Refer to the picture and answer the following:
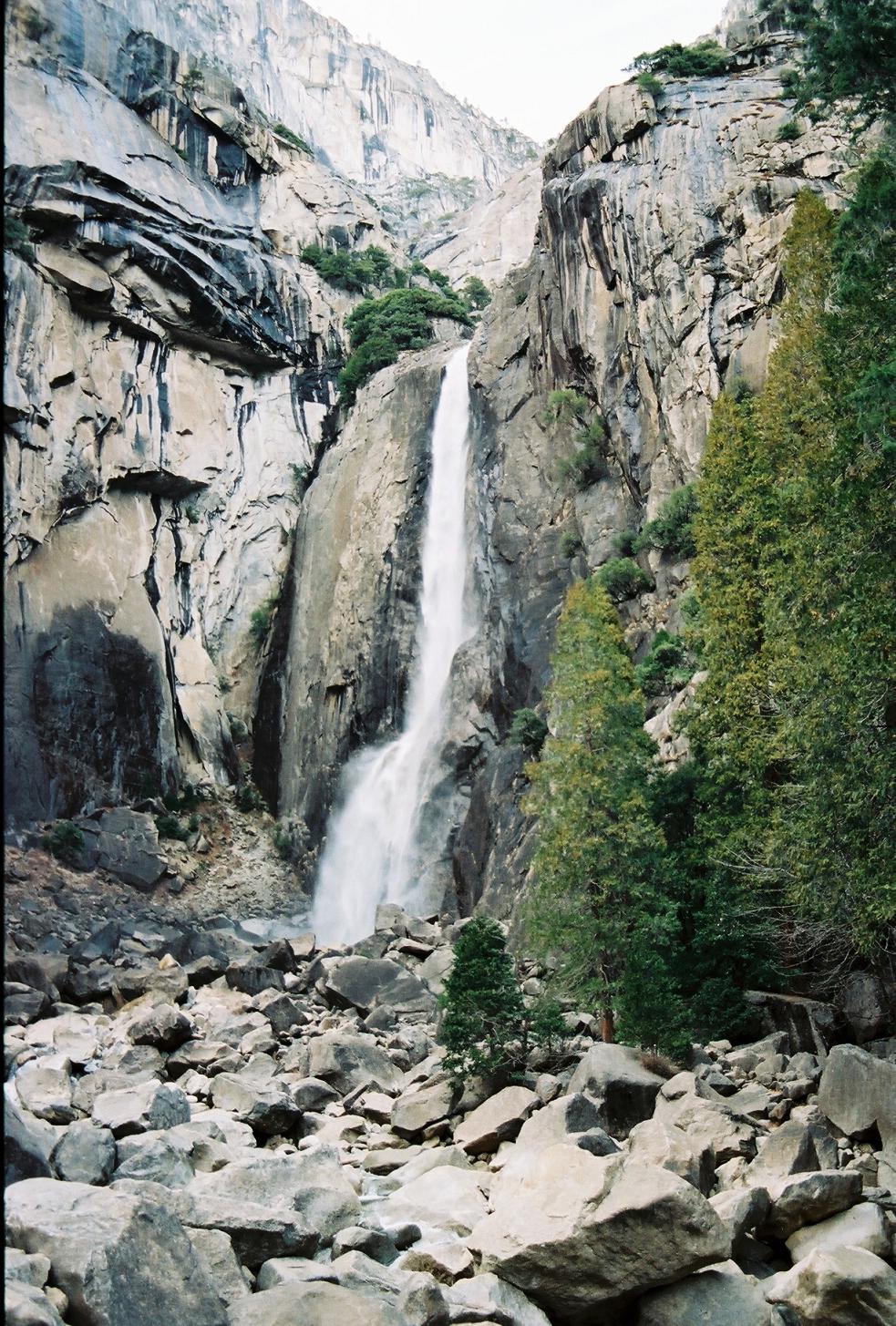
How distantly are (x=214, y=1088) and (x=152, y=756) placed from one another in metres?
26.9

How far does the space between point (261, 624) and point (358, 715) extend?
28.4 ft

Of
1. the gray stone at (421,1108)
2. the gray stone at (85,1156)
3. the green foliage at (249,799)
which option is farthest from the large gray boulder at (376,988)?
the green foliage at (249,799)

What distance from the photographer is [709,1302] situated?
7582mm

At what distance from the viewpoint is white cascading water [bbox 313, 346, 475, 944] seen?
1372 inches

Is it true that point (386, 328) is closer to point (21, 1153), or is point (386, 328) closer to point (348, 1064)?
point (348, 1064)

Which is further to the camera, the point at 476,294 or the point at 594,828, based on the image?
the point at 476,294

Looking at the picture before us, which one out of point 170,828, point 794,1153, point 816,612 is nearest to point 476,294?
point 170,828

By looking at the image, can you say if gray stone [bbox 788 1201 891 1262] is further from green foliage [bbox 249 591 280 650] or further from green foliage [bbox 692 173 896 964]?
green foliage [bbox 249 591 280 650]

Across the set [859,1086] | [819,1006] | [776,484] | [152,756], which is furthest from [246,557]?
[859,1086]

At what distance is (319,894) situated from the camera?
3778 cm

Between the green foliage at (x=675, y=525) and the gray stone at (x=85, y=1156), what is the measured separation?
20.9 m

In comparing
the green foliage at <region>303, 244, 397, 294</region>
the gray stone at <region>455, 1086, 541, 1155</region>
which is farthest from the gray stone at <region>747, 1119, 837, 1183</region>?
the green foliage at <region>303, 244, 397, 294</region>

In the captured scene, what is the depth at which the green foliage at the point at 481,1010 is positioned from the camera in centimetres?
1482

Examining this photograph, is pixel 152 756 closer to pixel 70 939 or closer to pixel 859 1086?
pixel 70 939
